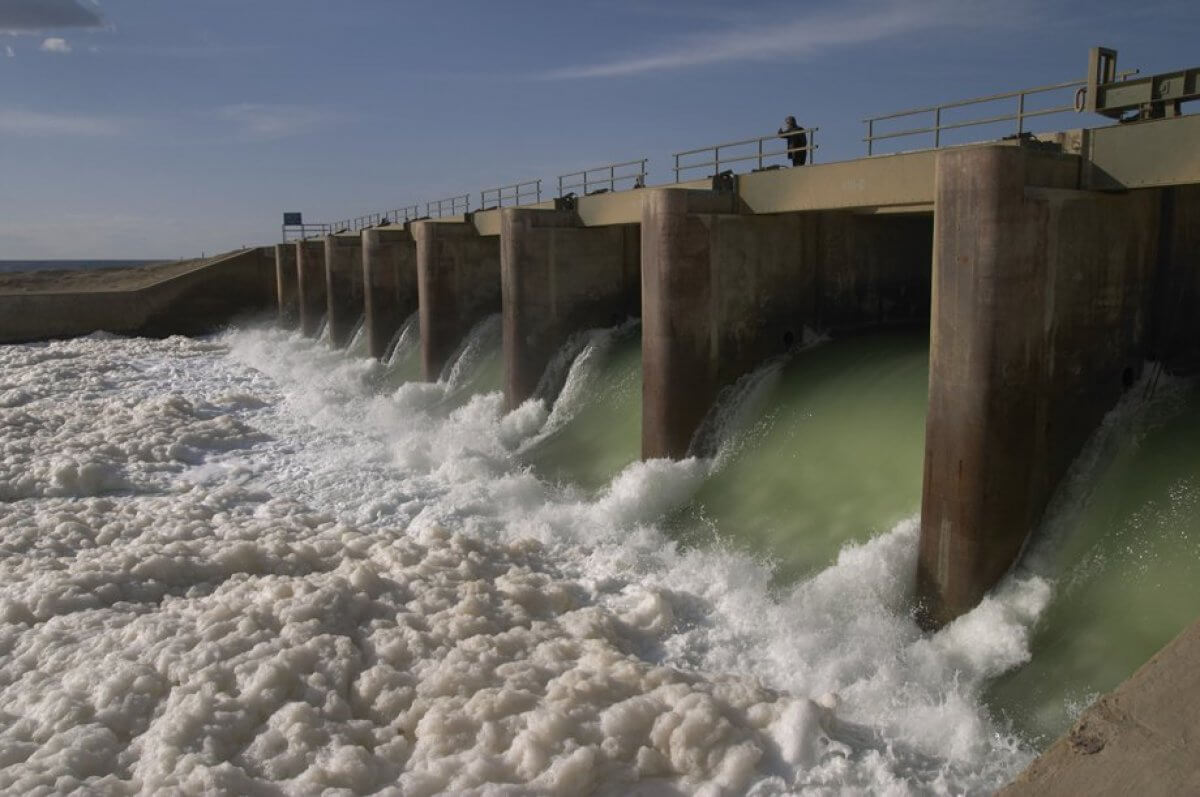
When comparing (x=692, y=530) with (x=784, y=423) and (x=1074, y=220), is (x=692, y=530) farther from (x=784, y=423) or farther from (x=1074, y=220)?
(x=1074, y=220)

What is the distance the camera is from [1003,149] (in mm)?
8742

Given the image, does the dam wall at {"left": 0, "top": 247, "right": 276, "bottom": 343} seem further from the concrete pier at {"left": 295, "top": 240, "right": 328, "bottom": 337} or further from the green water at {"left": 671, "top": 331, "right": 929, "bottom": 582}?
the green water at {"left": 671, "top": 331, "right": 929, "bottom": 582}

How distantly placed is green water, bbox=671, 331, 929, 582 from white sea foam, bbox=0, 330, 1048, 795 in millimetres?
464

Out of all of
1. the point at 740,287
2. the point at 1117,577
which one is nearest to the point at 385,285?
the point at 740,287

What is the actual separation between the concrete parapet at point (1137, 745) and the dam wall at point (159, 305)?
40.1m

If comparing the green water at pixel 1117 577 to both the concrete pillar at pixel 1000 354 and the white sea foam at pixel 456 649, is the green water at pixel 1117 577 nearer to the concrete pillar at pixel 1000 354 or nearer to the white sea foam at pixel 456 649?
the white sea foam at pixel 456 649

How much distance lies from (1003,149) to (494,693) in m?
6.83

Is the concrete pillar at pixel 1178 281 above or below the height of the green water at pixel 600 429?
above

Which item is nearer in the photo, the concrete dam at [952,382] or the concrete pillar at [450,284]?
the concrete dam at [952,382]

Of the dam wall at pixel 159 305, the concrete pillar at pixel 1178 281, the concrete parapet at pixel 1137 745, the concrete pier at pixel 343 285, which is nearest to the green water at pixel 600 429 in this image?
the concrete pillar at pixel 1178 281

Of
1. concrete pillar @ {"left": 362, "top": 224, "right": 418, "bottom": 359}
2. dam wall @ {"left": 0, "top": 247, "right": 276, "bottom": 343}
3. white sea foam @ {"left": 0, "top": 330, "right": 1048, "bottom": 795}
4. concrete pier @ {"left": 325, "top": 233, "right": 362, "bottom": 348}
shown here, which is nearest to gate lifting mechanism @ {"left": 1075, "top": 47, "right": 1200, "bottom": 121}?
white sea foam @ {"left": 0, "top": 330, "right": 1048, "bottom": 795}

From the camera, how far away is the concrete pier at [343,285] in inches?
1267

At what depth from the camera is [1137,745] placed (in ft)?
14.9

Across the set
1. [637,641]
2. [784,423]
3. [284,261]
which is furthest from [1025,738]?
[284,261]
